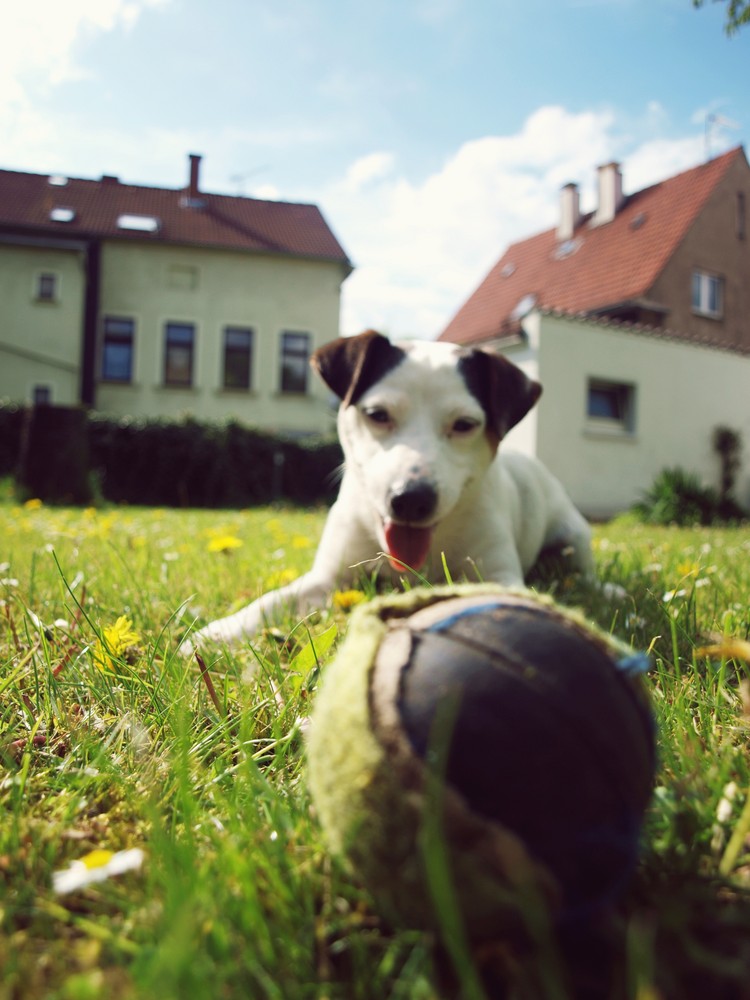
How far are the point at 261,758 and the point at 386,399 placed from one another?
1511mm

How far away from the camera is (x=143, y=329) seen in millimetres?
22266

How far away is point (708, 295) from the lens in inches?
822

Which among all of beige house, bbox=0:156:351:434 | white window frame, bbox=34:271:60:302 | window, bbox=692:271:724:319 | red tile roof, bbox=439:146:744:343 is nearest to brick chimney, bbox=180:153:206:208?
beige house, bbox=0:156:351:434

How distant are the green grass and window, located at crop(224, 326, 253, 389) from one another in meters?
21.4

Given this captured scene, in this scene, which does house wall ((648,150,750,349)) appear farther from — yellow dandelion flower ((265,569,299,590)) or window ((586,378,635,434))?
yellow dandelion flower ((265,569,299,590))

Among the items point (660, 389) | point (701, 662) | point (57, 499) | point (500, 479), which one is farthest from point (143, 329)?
point (701, 662)

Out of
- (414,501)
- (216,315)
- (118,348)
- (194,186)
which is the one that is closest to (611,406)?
(414,501)

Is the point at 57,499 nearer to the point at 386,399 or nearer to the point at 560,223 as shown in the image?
the point at 386,399

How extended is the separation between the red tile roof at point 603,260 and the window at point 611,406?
576 centimetres

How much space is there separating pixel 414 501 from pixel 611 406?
12.8m

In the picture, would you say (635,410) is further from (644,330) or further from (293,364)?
(293,364)

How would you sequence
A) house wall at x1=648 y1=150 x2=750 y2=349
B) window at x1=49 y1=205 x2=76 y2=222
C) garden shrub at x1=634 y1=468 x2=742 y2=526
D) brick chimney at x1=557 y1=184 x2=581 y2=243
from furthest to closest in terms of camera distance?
brick chimney at x1=557 y1=184 x2=581 y2=243 < window at x1=49 y1=205 x2=76 y2=222 < house wall at x1=648 y1=150 x2=750 y2=349 < garden shrub at x1=634 y1=468 x2=742 y2=526

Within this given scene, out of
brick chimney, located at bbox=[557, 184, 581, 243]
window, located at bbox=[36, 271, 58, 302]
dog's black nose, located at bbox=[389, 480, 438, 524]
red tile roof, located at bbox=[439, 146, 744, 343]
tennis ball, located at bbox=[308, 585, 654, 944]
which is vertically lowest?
tennis ball, located at bbox=[308, 585, 654, 944]

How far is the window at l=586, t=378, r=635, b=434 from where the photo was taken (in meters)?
13.9
